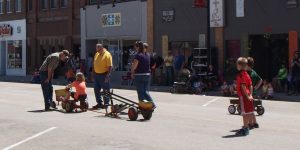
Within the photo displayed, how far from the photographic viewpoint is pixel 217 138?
10.3 m

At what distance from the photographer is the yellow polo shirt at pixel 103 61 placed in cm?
1495

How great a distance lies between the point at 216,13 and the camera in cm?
2652

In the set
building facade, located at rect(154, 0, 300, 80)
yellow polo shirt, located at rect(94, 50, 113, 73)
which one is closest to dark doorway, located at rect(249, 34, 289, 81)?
building facade, located at rect(154, 0, 300, 80)

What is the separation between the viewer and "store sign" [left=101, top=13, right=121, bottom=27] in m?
33.0

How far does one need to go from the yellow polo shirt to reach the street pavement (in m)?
1.13

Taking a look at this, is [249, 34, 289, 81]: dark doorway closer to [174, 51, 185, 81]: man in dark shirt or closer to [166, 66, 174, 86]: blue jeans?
[174, 51, 185, 81]: man in dark shirt

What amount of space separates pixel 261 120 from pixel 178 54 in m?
15.0

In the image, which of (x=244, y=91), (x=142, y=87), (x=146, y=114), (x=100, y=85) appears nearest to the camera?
(x=244, y=91)

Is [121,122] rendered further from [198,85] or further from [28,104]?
[198,85]

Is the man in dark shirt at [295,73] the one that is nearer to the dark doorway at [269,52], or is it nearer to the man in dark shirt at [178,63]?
the dark doorway at [269,52]

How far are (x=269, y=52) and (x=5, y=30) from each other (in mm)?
25742

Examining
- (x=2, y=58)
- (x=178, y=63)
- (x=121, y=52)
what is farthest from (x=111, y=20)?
(x=2, y=58)

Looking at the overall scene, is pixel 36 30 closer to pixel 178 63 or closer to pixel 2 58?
pixel 2 58

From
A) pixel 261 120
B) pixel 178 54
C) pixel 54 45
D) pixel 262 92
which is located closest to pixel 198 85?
pixel 262 92
